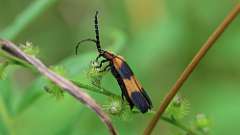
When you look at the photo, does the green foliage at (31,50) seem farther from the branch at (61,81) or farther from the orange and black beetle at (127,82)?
the orange and black beetle at (127,82)

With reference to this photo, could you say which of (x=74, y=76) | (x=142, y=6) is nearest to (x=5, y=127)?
(x=74, y=76)

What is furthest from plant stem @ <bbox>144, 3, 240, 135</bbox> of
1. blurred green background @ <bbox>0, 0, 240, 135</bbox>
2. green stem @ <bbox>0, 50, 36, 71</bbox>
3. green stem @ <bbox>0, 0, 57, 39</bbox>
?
green stem @ <bbox>0, 0, 57, 39</bbox>

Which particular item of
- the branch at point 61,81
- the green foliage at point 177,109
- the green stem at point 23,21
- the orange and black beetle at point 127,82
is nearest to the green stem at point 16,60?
the branch at point 61,81

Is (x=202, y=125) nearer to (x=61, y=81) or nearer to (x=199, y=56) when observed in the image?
(x=199, y=56)

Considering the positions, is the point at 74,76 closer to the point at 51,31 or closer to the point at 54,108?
the point at 54,108

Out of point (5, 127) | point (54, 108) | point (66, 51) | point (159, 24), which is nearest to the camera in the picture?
point (5, 127)

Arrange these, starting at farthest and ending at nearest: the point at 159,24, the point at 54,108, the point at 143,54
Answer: the point at 159,24
the point at 143,54
the point at 54,108
